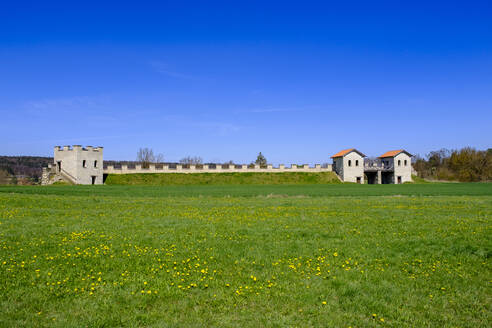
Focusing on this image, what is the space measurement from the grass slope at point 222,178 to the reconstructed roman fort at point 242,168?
2.52 m

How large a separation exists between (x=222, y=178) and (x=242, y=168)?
895 centimetres

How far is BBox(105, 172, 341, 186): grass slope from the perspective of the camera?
8004 centimetres

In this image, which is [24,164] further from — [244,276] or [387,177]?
[244,276]

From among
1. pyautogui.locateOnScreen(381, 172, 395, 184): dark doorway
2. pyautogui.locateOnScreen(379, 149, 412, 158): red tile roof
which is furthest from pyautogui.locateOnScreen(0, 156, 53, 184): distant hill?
pyautogui.locateOnScreen(379, 149, 412, 158): red tile roof

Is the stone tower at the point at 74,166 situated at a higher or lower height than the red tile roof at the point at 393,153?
lower

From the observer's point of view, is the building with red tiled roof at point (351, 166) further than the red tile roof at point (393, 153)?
No

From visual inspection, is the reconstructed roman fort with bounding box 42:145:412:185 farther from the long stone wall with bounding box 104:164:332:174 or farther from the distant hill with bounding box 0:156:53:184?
the distant hill with bounding box 0:156:53:184

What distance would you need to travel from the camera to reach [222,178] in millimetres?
85812

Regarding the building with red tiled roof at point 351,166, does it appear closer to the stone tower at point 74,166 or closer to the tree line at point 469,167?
the tree line at point 469,167

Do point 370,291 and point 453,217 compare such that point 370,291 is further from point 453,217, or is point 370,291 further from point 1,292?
point 453,217

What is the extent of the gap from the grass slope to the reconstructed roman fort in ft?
8.28

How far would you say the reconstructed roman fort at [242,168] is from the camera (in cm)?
7388

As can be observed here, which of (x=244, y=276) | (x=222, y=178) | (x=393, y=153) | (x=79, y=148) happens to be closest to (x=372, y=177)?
(x=393, y=153)

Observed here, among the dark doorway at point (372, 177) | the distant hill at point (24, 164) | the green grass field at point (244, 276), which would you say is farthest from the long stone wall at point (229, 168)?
the green grass field at point (244, 276)
